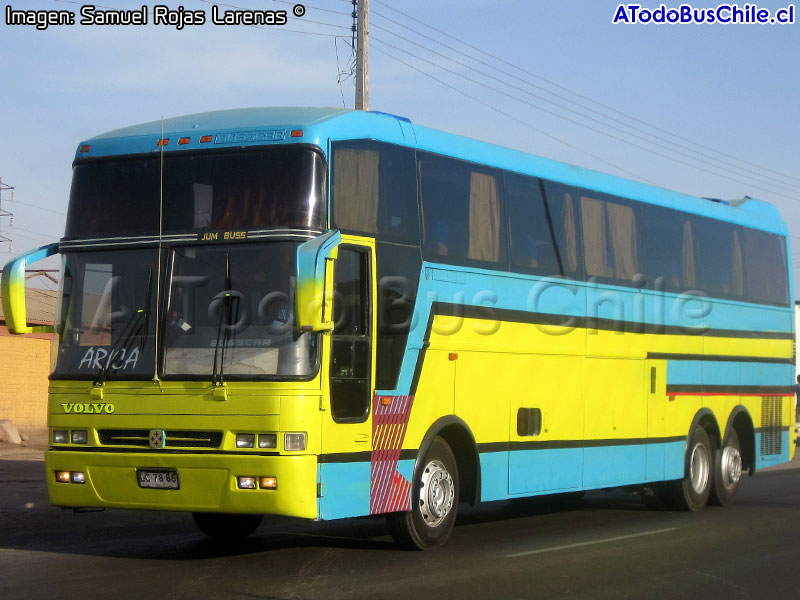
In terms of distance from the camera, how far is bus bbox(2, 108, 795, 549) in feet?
31.8

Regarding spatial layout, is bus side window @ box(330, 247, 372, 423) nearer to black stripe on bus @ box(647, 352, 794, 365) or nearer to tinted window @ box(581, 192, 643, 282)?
tinted window @ box(581, 192, 643, 282)

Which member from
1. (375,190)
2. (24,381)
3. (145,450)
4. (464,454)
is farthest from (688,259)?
(24,381)

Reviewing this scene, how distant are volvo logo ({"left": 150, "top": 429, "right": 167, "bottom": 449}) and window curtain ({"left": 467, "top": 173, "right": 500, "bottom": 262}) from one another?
145 inches

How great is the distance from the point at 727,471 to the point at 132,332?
386 inches

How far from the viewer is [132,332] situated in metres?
10.2

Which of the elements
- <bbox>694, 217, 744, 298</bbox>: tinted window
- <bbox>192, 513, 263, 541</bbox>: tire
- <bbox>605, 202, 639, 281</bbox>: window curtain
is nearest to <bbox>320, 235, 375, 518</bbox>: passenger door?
<bbox>192, 513, 263, 541</bbox>: tire

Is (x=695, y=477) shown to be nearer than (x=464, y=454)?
No

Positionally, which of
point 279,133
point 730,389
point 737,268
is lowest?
point 730,389

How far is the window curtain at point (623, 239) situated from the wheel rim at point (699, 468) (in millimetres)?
2970

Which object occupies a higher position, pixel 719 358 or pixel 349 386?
pixel 719 358

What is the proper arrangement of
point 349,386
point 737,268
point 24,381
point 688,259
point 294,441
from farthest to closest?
1. point 24,381
2. point 737,268
3. point 688,259
4. point 349,386
5. point 294,441

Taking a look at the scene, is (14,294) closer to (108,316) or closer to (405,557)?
(108,316)

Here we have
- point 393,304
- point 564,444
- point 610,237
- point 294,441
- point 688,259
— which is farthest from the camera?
point 688,259

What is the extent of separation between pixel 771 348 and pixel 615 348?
4556 mm
